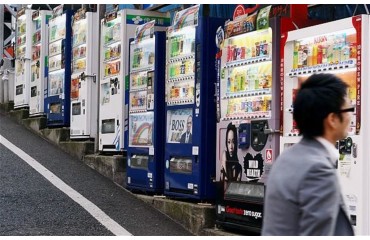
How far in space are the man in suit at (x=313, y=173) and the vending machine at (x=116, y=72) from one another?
Result: 25.0ft

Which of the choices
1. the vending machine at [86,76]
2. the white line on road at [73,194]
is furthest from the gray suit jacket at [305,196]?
the vending machine at [86,76]

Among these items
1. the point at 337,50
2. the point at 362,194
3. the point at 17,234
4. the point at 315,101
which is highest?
the point at 337,50

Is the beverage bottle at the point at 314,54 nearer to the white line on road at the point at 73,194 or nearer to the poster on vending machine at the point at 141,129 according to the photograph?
the white line on road at the point at 73,194

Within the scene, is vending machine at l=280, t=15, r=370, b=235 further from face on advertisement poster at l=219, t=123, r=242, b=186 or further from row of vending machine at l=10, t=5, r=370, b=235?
face on advertisement poster at l=219, t=123, r=242, b=186

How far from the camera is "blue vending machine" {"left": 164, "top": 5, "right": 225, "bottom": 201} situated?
8805 mm

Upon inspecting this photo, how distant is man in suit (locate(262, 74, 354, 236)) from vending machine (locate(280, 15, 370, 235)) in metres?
3.10

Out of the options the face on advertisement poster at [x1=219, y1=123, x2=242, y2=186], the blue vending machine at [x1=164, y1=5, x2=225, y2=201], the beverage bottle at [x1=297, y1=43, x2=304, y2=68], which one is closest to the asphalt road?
the blue vending machine at [x1=164, y1=5, x2=225, y2=201]

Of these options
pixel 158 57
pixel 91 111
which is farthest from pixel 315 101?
pixel 91 111

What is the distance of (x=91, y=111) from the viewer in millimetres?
12469

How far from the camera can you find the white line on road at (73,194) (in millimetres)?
8750

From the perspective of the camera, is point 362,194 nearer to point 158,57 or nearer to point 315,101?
point 315,101

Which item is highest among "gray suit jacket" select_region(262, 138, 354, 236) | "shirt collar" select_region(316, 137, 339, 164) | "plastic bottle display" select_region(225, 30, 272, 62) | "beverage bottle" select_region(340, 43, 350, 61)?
"plastic bottle display" select_region(225, 30, 272, 62)

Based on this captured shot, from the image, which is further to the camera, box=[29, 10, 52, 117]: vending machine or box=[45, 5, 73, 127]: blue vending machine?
box=[29, 10, 52, 117]: vending machine
